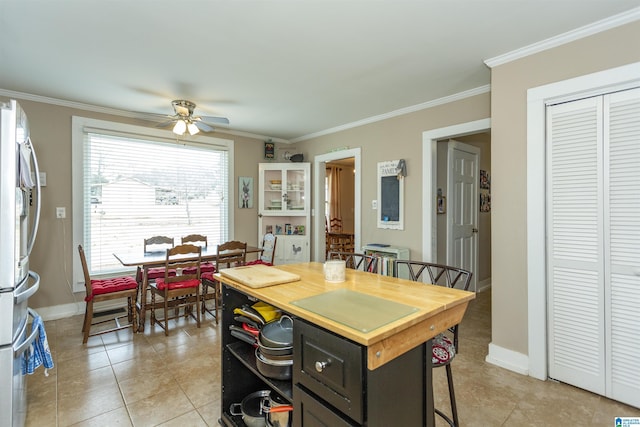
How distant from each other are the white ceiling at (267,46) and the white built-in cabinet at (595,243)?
677 mm

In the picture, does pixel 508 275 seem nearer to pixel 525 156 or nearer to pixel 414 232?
pixel 525 156

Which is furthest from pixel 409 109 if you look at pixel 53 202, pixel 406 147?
pixel 53 202

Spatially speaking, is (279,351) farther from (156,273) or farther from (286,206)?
(286,206)

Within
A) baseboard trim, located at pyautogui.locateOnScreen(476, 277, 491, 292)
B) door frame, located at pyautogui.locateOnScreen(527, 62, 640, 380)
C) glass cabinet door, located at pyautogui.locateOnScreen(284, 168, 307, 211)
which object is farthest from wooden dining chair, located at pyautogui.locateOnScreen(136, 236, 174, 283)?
baseboard trim, located at pyautogui.locateOnScreen(476, 277, 491, 292)

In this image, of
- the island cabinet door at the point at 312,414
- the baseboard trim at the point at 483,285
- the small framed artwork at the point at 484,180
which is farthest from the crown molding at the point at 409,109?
the island cabinet door at the point at 312,414

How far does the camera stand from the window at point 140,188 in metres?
3.67

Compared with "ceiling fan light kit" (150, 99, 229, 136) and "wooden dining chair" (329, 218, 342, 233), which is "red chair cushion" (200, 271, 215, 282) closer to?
"ceiling fan light kit" (150, 99, 229, 136)

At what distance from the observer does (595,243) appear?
2.06 m

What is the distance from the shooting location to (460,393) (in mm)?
2084

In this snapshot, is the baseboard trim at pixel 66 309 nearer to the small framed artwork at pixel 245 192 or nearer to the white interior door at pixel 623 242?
the small framed artwork at pixel 245 192

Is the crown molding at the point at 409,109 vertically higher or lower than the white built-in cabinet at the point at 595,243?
higher

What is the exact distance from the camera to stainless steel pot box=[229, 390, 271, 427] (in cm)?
155

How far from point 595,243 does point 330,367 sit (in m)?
2.15

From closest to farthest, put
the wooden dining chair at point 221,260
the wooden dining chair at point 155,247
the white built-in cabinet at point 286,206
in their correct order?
the wooden dining chair at point 221,260
the wooden dining chair at point 155,247
the white built-in cabinet at point 286,206
